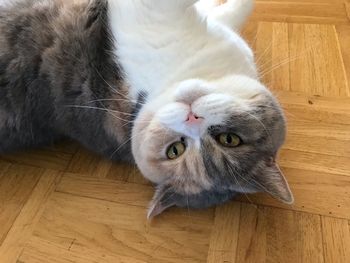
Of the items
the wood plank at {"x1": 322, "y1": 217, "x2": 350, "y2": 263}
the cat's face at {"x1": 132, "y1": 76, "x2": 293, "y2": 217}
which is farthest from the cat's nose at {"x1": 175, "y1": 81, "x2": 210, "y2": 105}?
the wood plank at {"x1": 322, "y1": 217, "x2": 350, "y2": 263}

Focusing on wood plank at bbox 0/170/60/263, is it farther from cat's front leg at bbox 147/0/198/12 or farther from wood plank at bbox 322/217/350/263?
wood plank at bbox 322/217/350/263

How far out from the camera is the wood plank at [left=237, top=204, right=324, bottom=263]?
98 centimetres

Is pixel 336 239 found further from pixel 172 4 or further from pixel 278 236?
pixel 172 4

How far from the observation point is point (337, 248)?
0.98 meters

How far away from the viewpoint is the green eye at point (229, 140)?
0.91 metres

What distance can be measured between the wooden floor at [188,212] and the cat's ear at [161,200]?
0.05 metres

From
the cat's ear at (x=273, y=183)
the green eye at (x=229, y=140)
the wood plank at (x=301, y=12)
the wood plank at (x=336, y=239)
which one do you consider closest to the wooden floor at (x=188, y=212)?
the wood plank at (x=336, y=239)

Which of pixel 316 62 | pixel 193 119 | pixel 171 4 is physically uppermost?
pixel 171 4

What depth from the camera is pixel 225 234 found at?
103 cm

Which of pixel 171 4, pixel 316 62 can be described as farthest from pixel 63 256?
pixel 316 62

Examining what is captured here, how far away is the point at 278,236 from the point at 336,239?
0.47 feet

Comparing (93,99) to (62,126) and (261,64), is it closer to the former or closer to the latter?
(62,126)

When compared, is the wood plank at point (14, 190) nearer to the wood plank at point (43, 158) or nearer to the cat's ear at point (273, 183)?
the wood plank at point (43, 158)

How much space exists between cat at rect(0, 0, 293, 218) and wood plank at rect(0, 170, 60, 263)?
0.14 m
